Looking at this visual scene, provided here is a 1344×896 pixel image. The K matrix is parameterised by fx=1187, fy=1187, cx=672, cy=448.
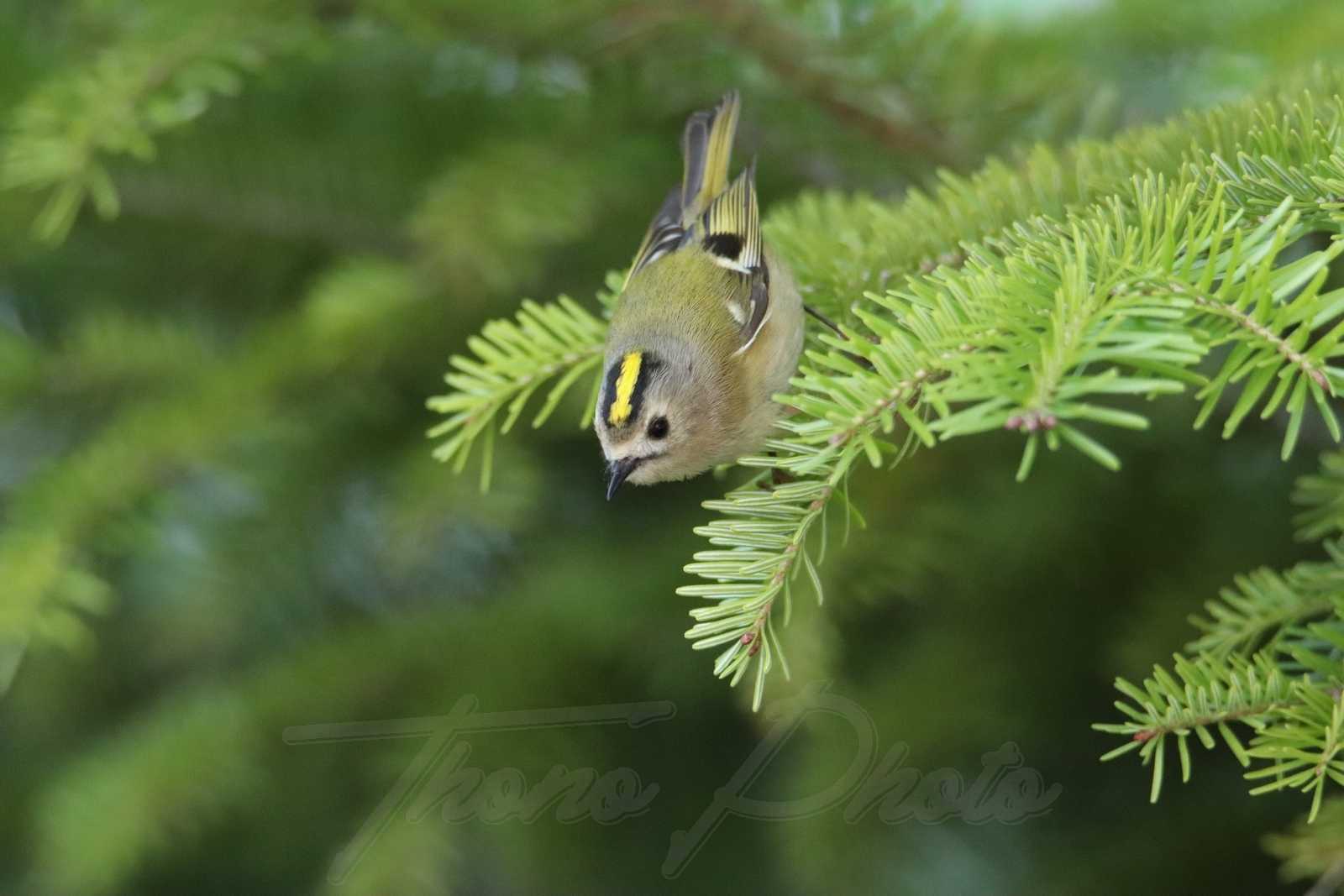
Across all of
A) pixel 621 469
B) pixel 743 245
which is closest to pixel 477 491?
pixel 621 469

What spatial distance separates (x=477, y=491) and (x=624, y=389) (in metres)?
0.26

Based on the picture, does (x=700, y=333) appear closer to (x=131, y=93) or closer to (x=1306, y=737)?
(x=131, y=93)

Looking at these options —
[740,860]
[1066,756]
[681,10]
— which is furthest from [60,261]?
[1066,756]

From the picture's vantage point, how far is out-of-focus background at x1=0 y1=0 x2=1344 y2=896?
4.53 feet

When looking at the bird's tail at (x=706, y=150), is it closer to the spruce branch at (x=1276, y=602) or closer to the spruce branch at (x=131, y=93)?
the spruce branch at (x=131, y=93)

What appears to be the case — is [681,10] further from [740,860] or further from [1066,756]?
[740,860]

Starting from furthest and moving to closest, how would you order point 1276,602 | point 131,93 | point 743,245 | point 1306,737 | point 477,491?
point 743,245
point 477,491
point 131,93
point 1276,602
point 1306,737

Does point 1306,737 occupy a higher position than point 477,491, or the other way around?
point 477,491

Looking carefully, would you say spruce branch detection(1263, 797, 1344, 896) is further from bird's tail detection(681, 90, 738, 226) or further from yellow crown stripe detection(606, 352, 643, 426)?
bird's tail detection(681, 90, 738, 226)

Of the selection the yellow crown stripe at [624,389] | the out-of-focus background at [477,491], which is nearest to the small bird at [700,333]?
the yellow crown stripe at [624,389]

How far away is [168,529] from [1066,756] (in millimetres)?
1294
